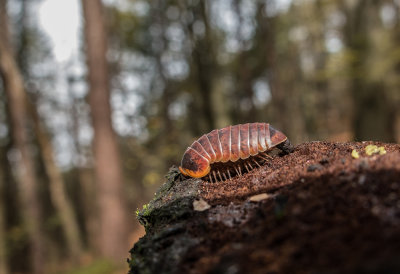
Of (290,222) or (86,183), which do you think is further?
(86,183)

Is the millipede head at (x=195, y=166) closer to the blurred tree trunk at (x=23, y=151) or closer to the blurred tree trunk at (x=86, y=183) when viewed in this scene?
the blurred tree trunk at (x=23, y=151)

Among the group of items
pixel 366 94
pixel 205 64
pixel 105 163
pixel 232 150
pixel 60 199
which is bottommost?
pixel 60 199

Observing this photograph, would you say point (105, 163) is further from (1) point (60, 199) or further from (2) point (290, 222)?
(1) point (60, 199)

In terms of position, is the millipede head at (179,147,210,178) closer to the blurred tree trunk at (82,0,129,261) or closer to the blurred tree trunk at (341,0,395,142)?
the blurred tree trunk at (82,0,129,261)

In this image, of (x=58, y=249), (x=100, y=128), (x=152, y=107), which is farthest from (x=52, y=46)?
(x=100, y=128)

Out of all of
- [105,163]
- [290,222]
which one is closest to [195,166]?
[290,222]

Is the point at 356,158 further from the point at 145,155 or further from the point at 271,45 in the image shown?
the point at 271,45
